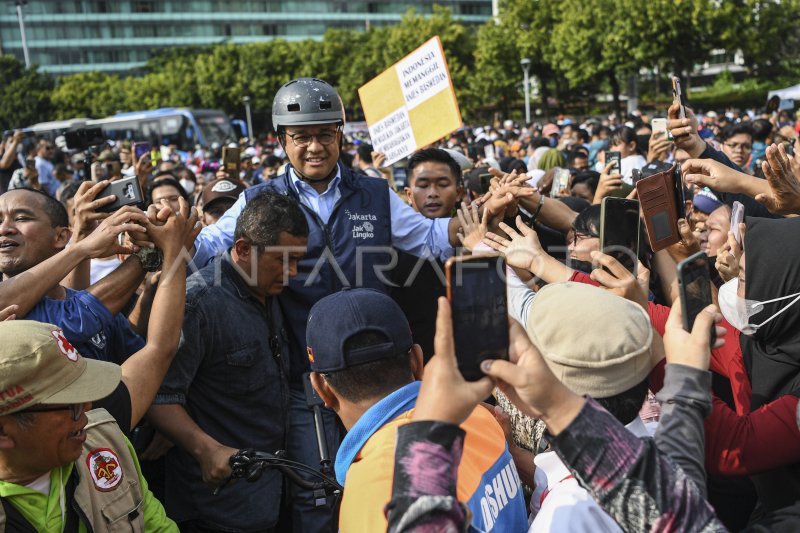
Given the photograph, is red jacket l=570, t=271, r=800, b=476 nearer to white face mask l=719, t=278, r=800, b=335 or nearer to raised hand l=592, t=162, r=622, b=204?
white face mask l=719, t=278, r=800, b=335

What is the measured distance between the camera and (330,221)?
3.72 metres

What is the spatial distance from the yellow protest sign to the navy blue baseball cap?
13.3 ft

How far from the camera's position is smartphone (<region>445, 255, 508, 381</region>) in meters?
1.58

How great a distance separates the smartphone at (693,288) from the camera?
5.86 ft

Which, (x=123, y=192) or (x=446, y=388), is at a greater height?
(x=123, y=192)

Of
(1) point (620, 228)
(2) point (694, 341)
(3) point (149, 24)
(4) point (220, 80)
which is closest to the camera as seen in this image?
(2) point (694, 341)

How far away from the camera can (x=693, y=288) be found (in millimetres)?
1838

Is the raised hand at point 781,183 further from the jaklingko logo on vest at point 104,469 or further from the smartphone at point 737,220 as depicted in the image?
the jaklingko logo on vest at point 104,469

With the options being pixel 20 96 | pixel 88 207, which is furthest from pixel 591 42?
pixel 20 96

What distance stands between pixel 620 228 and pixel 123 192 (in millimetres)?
1977

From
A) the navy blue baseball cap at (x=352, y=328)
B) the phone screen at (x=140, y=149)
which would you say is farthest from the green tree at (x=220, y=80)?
the navy blue baseball cap at (x=352, y=328)

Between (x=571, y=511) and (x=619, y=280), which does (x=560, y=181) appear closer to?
(x=619, y=280)

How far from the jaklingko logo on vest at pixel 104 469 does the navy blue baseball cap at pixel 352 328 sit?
0.80 metres

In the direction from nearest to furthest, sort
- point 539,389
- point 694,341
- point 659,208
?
point 539,389 < point 694,341 < point 659,208
